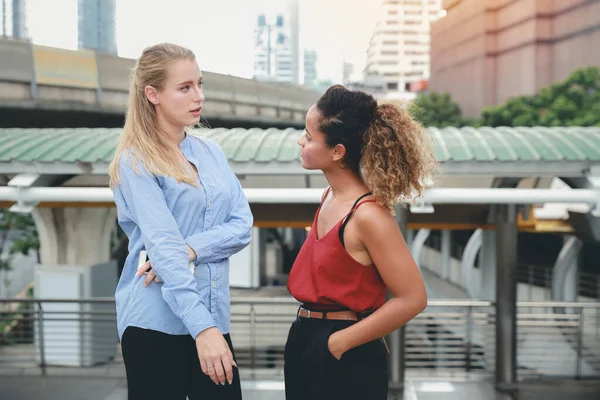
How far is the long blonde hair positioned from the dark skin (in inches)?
15.4

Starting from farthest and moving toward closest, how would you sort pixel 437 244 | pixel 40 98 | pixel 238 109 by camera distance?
1. pixel 437 244
2. pixel 238 109
3. pixel 40 98

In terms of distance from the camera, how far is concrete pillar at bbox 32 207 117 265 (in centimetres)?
1018

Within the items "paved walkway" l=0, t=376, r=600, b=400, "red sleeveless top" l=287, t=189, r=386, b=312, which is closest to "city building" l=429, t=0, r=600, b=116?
"paved walkway" l=0, t=376, r=600, b=400

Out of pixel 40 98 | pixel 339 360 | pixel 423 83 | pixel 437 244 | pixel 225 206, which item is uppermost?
pixel 423 83

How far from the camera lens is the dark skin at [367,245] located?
6.23 ft

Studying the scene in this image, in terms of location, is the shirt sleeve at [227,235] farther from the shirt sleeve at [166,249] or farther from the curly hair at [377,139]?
the curly hair at [377,139]

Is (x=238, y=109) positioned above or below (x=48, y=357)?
above

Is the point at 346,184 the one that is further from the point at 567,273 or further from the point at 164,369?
the point at 567,273

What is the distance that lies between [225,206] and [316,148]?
321 mm

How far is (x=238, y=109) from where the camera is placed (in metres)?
22.0

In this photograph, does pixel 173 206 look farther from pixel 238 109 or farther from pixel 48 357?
pixel 238 109

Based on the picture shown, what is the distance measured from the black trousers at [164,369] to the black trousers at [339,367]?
0.26 metres

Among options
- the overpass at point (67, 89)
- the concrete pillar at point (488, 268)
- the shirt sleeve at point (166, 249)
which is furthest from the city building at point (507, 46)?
the shirt sleeve at point (166, 249)

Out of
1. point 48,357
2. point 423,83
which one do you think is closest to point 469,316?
point 48,357
